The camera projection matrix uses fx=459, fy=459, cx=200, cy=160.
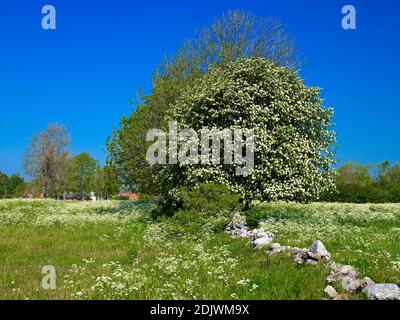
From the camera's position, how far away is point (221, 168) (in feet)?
102

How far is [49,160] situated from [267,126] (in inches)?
2773

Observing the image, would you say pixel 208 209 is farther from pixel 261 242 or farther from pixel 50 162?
pixel 50 162

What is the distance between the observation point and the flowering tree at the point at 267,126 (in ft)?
101

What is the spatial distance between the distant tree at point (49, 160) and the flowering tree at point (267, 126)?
211 feet

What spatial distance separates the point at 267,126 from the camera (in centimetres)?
3181

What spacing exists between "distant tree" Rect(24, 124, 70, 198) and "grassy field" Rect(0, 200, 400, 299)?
6554cm

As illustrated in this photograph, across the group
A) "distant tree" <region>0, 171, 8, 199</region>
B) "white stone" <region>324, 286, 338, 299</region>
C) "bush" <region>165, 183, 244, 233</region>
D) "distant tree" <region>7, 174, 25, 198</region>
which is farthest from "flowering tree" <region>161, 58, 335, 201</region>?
"distant tree" <region>0, 171, 8, 199</region>

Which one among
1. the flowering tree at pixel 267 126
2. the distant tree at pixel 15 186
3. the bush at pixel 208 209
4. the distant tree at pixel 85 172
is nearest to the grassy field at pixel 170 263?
the bush at pixel 208 209

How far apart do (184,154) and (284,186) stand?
7140 millimetres

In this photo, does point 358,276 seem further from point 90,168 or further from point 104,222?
point 90,168

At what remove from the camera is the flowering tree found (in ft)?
101
